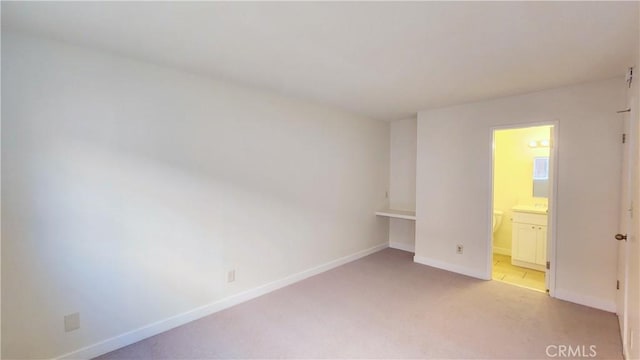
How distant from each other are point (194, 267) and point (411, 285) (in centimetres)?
244

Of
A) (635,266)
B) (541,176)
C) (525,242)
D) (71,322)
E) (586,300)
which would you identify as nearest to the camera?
(635,266)

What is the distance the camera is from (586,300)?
2.90 metres

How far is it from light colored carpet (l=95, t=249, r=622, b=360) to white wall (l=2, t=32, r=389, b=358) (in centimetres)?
33

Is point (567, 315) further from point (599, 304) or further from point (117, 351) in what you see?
point (117, 351)

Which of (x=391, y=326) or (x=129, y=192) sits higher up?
(x=129, y=192)

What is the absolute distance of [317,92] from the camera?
325cm

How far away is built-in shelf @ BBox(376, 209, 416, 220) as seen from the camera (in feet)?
14.4

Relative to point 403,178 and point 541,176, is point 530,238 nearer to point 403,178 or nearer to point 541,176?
point 541,176

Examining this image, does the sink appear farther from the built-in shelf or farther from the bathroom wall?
the built-in shelf

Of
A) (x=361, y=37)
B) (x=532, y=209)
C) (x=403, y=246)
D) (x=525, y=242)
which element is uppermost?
(x=361, y=37)

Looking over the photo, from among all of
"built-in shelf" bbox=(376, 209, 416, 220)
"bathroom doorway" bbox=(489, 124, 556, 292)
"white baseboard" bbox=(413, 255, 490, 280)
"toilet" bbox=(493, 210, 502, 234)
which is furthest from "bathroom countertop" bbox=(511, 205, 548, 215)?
"built-in shelf" bbox=(376, 209, 416, 220)

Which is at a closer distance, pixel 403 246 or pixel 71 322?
pixel 71 322

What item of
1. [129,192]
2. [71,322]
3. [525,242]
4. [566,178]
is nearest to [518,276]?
[525,242]

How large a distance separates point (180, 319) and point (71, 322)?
2.55 feet
